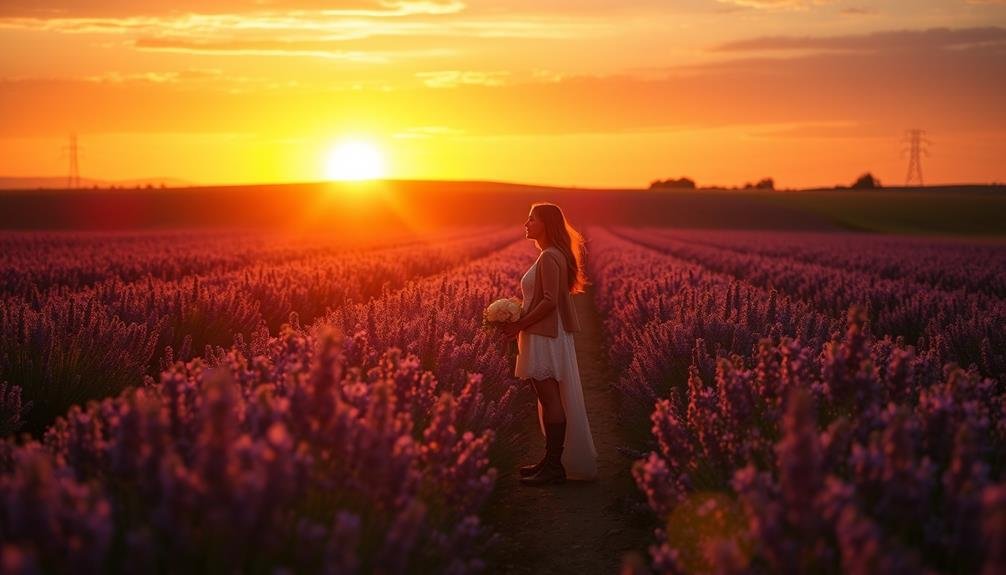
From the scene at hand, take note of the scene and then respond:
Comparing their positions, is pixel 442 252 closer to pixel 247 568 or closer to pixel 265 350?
pixel 265 350

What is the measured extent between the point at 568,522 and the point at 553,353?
4.19ft

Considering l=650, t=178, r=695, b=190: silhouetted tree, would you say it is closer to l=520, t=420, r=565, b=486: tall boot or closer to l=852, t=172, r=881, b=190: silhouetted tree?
l=852, t=172, r=881, b=190: silhouetted tree

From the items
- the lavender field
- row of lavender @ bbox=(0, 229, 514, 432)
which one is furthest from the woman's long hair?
row of lavender @ bbox=(0, 229, 514, 432)

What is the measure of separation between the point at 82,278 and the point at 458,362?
11337mm

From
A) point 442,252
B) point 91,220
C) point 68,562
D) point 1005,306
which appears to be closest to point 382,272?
point 442,252

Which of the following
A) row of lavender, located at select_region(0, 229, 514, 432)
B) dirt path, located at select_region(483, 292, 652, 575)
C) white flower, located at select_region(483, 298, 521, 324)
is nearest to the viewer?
dirt path, located at select_region(483, 292, 652, 575)

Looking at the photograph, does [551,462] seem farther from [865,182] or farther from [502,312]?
[865,182]

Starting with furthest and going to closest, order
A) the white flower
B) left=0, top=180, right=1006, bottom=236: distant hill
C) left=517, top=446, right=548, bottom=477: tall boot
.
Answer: left=0, top=180, right=1006, bottom=236: distant hill < left=517, top=446, right=548, bottom=477: tall boot < the white flower

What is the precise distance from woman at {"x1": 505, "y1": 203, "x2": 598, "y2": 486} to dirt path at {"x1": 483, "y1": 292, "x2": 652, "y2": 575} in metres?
0.15

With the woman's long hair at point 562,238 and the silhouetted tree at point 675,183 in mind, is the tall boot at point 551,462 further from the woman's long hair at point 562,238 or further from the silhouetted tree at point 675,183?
the silhouetted tree at point 675,183

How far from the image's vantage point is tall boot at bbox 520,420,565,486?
6.39 meters

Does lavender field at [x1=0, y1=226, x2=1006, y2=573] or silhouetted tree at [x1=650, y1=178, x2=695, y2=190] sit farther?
silhouetted tree at [x1=650, y1=178, x2=695, y2=190]

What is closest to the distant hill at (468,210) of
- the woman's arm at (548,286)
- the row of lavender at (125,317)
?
the row of lavender at (125,317)

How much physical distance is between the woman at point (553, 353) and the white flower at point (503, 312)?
5 centimetres
